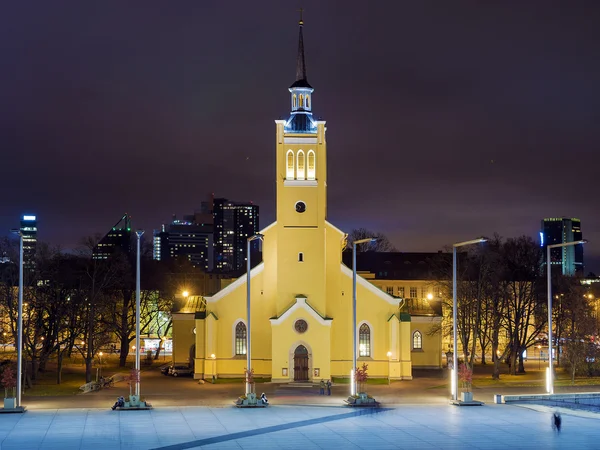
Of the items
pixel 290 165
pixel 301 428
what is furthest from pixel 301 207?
pixel 301 428

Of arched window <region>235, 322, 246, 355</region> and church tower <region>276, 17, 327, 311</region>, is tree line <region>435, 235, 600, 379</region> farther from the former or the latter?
arched window <region>235, 322, 246, 355</region>

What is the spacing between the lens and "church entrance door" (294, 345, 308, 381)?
6756 centimetres

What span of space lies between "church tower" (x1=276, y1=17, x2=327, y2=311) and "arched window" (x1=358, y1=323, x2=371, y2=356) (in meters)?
4.66

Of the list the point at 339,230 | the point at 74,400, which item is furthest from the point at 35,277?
the point at 339,230

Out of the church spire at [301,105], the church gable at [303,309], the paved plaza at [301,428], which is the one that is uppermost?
the church spire at [301,105]

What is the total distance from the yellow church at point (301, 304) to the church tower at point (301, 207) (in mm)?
77

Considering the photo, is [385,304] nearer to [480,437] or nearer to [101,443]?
[480,437]

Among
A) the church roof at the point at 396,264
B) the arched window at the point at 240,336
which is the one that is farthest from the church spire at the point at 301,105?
the church roof at the point at 396,264

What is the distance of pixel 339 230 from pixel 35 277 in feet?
77.6

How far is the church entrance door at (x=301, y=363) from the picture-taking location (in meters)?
67.6

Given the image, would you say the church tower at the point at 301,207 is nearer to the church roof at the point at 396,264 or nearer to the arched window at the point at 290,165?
the arched window at the point at 290,165

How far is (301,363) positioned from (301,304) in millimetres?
4422

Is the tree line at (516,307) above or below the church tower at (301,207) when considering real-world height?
below

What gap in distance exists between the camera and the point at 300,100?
70875mm
